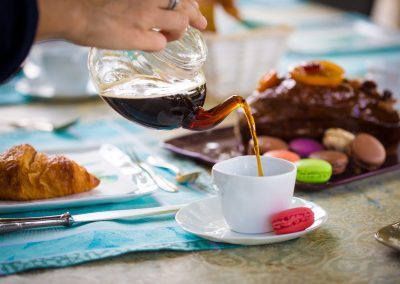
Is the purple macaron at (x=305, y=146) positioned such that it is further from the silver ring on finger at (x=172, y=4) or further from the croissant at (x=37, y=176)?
the silver ring on finger at (x=172, y=4)

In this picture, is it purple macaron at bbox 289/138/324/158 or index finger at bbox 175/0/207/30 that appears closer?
index finger at bbox 175/0/207/30

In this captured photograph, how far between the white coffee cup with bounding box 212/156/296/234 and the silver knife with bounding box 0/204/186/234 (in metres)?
0.13

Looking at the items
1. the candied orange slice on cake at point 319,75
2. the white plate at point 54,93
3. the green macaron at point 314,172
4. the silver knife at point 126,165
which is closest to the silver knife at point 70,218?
the silver knife at point 126,165

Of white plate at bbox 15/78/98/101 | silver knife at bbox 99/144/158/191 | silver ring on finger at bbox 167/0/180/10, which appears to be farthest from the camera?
white plate at bbox 15/78/98/101

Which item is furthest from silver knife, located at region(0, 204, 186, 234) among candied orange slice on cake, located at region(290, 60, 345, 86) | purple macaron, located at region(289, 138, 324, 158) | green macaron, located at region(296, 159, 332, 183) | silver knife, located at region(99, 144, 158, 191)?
candied orange slice on cake, located at region(290, 60, 345, 86)

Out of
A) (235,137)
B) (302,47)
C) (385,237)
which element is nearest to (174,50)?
(385,237)

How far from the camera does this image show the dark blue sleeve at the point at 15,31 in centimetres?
79

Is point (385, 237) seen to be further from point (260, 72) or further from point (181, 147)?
point (260, 72)

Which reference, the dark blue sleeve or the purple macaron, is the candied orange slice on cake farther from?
the dark blue sleeve

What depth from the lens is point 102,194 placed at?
1.13 m

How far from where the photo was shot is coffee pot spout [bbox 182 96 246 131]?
1020 millimetres

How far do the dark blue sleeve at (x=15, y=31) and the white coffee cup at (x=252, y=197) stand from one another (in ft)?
1.06

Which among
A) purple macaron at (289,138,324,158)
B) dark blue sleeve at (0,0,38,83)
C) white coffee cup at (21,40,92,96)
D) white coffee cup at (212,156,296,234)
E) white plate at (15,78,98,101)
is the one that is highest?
dark blue sleeve at (0,0,38,83)

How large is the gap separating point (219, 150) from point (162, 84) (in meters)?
0.45
